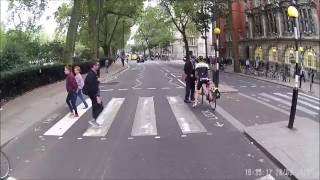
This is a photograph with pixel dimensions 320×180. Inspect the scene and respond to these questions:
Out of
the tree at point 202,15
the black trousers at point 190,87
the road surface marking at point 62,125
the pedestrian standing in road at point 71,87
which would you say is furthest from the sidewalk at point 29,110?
the tree at point 202,15

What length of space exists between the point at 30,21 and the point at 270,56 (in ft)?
87.6

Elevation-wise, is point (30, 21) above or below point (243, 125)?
above

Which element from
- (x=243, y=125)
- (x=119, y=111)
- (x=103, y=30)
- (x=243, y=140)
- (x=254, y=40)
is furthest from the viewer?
(x=103, y=30)

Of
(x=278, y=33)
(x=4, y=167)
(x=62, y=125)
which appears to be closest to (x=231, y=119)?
(x=62, y=125)

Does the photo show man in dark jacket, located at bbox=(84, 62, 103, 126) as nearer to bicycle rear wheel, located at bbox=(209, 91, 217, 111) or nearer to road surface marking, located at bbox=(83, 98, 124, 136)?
road surface marking, located at bbox=(83, 98, 124, 136)

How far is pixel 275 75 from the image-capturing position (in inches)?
1751

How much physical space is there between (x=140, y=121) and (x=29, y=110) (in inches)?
189

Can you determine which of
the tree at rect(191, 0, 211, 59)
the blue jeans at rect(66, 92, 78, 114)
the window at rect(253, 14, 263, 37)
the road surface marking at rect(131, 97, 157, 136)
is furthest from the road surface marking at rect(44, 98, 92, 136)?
the tree at rect(191, 0, 211, 59)

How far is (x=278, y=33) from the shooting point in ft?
189

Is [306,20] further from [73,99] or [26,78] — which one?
[73,99]

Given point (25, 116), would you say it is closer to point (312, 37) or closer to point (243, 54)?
point (312, 37)

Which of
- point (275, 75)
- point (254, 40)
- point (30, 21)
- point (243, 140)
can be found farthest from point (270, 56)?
point (243, 140)

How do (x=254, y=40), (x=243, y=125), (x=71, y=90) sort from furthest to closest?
(x=254, y=40) < (x=71, y=90) < (x=243, y=125)

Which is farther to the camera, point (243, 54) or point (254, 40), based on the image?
point (243, 54)
